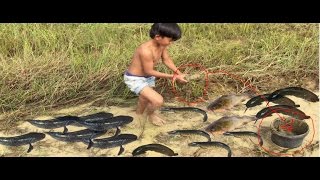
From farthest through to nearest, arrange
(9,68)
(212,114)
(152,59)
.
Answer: (9,68), (212,114), (152,59)

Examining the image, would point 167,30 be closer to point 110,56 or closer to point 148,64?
point 148,64

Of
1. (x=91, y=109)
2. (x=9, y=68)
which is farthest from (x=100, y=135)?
(x=9, y=68)

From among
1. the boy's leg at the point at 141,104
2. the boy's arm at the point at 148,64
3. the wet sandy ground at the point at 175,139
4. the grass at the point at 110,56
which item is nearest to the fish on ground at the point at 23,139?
the wet sandy ground at the point at 175,139

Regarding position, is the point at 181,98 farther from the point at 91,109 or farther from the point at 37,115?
the point at 37,115

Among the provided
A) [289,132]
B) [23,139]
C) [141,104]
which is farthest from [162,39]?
[23,139]

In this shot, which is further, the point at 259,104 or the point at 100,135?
the point at 259,104

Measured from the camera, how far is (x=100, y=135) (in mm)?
5430

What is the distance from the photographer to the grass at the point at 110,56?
19.7 feet

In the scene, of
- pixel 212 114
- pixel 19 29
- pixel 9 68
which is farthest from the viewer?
pixel 19 29

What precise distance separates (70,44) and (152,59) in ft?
5.18

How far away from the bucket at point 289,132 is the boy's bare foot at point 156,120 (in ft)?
3.53

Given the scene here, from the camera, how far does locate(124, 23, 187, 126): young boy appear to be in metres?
5.18

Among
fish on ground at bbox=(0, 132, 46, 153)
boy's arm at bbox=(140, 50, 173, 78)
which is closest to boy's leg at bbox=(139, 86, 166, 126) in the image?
boy's arm at bbox=(140, 50, 173, 78)

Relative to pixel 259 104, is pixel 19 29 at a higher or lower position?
higher
